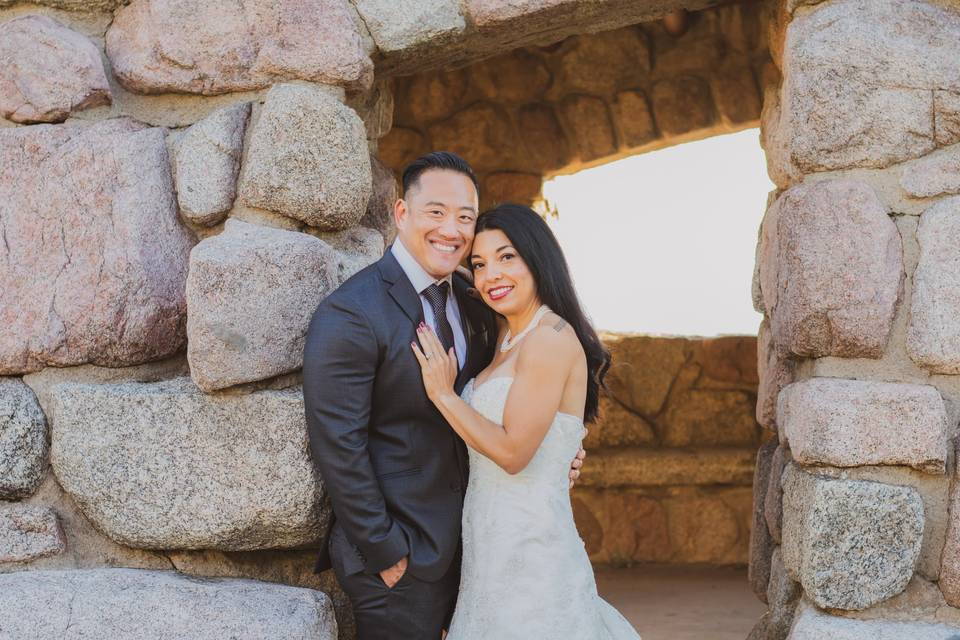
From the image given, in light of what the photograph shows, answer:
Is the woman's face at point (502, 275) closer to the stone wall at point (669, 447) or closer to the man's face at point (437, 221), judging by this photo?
the man's face at point (437, 221)

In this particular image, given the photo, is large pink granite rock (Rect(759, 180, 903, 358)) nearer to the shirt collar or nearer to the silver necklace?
the silver necklace

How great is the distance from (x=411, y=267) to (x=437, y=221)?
13 centimetres

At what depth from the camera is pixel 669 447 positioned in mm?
5418

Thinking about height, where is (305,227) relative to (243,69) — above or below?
below

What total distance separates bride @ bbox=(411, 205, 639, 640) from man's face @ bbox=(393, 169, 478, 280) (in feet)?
0.20

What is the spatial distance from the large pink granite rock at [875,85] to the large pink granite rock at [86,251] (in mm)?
1495

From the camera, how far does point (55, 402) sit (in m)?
2.31

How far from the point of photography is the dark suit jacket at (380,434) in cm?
219

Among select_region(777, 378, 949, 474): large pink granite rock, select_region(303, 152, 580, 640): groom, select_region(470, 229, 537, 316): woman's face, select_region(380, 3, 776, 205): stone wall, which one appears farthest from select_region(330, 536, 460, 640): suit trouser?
select_region(380, 3, 776, 205): stone wall

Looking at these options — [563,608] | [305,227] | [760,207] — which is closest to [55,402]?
[305,227]

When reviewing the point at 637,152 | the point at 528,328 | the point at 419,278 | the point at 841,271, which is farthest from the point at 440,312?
the point at 637,152

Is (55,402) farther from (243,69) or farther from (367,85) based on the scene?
(367,85)

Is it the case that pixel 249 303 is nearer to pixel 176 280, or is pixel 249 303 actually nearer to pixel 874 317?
pixel 176 280

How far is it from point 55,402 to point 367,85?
1041mm
